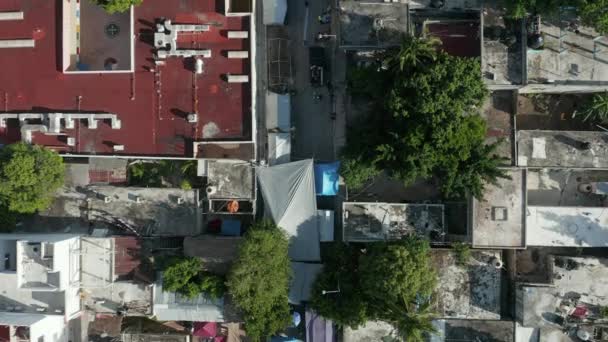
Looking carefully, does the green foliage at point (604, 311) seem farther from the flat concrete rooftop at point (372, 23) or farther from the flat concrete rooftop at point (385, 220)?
the flat concrete rooftop at point (372, 23)

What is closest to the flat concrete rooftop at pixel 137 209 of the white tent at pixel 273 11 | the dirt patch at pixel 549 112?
the white tent at pixel 273 11

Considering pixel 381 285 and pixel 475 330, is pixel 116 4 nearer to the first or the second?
pixel 381 285

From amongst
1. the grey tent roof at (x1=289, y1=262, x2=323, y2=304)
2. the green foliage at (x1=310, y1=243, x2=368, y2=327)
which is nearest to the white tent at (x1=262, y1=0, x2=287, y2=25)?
the green foliage at (x1=310, y1=243, x2=368, y2=327)

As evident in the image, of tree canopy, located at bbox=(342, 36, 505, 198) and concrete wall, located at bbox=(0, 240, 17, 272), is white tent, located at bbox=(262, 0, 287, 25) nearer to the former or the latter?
tree canopy, located at bbox=(342, 36, 505, 198)

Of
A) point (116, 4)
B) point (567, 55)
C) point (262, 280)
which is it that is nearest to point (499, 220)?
point (567, 55)

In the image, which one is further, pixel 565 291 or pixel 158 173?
pixel 158 173

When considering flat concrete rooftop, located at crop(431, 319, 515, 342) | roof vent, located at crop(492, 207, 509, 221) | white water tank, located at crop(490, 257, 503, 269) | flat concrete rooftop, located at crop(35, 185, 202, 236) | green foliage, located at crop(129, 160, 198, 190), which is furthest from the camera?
green foliage, located at crop(129, 160, 198, 190)
